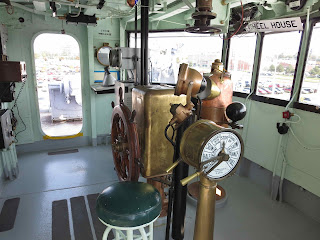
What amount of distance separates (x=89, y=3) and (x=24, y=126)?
242 centimetres

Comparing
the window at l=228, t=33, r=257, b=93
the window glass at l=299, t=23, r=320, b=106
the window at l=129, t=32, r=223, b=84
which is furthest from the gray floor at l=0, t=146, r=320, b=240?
the window at l=129, t=32, r=223, b=84

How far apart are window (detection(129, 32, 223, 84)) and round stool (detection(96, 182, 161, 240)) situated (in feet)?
9.36

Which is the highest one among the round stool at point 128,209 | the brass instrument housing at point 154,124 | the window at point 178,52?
the window at point 178,52

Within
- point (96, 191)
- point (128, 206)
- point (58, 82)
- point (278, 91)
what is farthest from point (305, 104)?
point (58, 82)

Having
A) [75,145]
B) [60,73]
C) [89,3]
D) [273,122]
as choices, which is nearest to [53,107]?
[60,73]

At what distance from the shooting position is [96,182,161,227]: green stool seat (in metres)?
1.30

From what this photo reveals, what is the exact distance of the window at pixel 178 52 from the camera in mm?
4051

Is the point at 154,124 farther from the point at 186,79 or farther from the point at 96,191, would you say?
the point at 96,191

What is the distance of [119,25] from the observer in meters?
4.50

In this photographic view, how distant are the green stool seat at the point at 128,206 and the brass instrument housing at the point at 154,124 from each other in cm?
38

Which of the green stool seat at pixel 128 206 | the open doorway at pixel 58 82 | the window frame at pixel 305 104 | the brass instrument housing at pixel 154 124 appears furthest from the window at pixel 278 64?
the open doorway at pixel 58 82

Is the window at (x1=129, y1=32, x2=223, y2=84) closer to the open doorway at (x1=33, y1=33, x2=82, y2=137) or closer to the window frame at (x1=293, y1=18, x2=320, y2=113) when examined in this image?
the open doorway at (x1=33, y1=33, x2=82, y2=137)

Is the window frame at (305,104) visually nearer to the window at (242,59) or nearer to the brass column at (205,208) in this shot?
the window at (242,59)

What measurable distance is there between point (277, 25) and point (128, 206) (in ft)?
8.67
